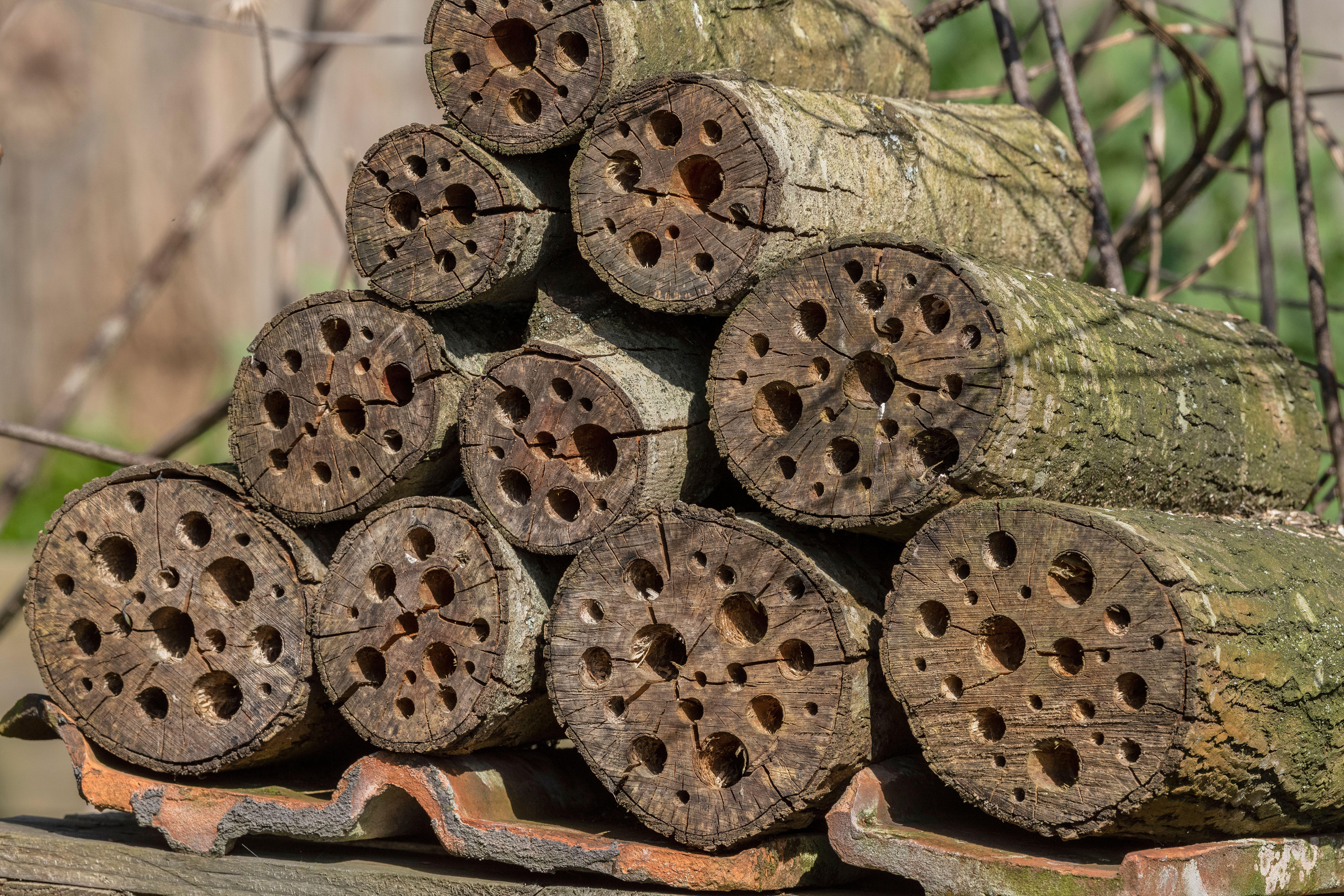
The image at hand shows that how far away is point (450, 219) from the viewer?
3160mm

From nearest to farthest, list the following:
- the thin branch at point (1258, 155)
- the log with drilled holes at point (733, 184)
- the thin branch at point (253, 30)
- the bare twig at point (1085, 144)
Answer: the log with drilled holes at point (733, 184) → the bare twig at point (1085, 144) → the thin branch at point (1258, 155) → the thin branch at point (253, 30)

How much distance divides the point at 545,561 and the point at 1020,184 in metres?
1.60

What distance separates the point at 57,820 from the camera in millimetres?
3785

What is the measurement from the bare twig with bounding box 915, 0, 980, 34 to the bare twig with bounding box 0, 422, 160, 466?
102 inches

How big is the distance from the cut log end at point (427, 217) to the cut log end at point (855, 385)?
2.00 ft

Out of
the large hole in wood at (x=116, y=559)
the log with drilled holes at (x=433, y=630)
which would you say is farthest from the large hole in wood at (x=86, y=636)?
the log with drilled holes at (x=433, y=630)

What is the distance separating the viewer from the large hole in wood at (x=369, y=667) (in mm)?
3162

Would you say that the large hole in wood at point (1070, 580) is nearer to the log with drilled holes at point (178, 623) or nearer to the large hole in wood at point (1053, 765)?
the large hole in wood at point (1053, 765)

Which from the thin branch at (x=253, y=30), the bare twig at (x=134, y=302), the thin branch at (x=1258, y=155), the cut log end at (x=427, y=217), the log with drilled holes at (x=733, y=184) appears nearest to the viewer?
the log with drilled holes at (x=733, y=184)

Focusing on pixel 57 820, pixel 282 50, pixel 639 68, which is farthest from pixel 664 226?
pixel 282 50

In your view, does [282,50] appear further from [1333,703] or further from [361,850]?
[1333,703]

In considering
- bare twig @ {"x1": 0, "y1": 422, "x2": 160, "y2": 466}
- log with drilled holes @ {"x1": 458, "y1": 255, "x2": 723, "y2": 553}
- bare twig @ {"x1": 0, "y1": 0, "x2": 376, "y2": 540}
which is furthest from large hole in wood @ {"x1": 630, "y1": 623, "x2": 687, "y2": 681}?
bare twig @ {"x1": 0, "y1": 0, "x2": 376, "y2": 540}

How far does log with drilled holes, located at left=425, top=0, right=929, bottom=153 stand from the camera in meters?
3.05

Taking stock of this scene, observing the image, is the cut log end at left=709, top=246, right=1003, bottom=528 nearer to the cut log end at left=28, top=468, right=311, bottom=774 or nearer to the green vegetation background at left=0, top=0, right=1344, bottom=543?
the cut log end at left=28, top=468, right=311, bottom=774
